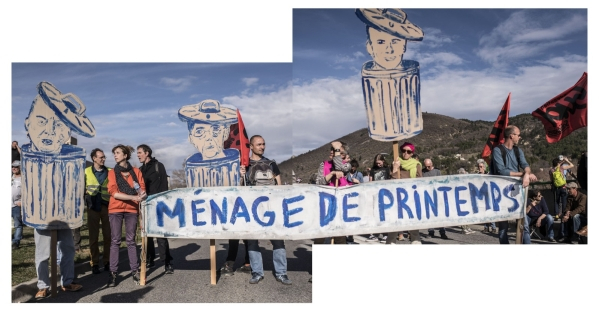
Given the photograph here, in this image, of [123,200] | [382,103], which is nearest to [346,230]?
[382,103]

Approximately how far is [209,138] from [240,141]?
0.47 metres

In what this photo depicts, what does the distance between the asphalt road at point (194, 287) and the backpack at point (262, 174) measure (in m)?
1.16

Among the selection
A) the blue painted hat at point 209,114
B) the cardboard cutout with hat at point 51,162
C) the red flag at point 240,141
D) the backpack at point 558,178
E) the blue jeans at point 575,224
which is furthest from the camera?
the backpack at point 558,178

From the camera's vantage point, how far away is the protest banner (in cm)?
545

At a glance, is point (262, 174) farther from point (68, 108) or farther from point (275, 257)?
point (68, 108)

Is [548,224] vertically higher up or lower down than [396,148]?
lower down

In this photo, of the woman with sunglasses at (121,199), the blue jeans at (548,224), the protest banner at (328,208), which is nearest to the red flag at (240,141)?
the protest banner at (328,208)

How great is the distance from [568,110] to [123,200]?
216 inches

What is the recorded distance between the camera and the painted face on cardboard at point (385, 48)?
19.1 ft

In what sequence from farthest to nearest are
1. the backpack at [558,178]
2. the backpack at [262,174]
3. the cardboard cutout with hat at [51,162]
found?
1. the backpack at [558,178]
2. the backpack at [262,174]
3. the cardboard cutout with hat at [51,162]

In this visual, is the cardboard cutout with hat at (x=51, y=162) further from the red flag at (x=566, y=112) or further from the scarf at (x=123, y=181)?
the red flag at (x=566, y=112)

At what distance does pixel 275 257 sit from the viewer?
18.4ft

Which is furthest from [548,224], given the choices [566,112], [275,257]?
[275,257]

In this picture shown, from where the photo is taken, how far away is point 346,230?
18.0ft
